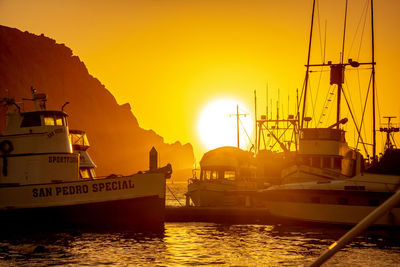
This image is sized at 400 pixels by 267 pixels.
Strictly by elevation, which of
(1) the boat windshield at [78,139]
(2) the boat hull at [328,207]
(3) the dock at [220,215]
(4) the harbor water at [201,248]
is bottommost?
(4) the harbor water at [201,248]

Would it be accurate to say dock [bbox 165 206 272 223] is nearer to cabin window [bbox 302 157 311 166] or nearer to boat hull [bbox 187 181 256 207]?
cabin window [bbox 302 157 311 166]

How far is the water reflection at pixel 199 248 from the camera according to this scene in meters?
21.5

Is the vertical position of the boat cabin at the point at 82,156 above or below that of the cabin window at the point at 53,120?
below

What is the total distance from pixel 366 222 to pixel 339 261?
58.3ft

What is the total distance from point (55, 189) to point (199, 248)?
9842 millimetres

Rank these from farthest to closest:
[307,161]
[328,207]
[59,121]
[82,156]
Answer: [307,161] < [82,156] < [59,121] < [328,207]

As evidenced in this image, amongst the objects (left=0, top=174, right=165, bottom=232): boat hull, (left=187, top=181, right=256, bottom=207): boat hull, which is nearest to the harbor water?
(left=0, top=174, right=165, bottom=232): boat hull

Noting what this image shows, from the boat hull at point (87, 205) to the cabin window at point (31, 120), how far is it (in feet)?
11.5

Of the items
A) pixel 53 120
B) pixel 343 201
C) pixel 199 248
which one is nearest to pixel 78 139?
pixel 53 120

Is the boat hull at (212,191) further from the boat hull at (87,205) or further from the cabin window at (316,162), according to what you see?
the boat hull at (87,205)

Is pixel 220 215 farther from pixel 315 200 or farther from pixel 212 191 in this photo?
pixel 212 191

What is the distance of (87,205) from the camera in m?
30.9

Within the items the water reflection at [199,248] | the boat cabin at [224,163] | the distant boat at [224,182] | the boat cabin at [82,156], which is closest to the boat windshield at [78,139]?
the boat cabin at [82,156]

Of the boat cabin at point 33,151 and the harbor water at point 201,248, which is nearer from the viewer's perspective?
the harbor water at point 201,248
